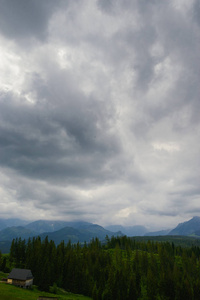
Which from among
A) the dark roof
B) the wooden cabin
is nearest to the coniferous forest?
the wooden cabin

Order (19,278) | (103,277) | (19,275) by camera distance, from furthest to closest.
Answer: (103,277), (19,275), (19,278)

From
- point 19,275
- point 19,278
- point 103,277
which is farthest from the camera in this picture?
point 103,277

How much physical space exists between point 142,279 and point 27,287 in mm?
64408

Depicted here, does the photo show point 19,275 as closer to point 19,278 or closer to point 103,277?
point 19,278

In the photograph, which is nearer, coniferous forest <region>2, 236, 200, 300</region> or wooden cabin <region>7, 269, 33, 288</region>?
wooden cabin <region>7, 269, 33, 288</region>

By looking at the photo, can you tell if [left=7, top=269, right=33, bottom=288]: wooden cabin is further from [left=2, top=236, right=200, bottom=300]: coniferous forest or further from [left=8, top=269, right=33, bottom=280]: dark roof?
[left=2, top=236, right=200, bottom=300]: coniferous forest

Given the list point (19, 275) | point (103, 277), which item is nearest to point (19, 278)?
point (19, 275)

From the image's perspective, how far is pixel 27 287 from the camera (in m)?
89.8

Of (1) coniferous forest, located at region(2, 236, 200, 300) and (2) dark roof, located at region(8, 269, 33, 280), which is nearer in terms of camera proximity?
(2) dark roof, located at region(8, 269, 33, 280)

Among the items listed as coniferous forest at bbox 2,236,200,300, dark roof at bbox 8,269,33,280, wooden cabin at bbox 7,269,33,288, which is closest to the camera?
wooden cabin at bbox 7,269,33,288

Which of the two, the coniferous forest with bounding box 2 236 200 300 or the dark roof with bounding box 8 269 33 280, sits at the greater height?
the dark roof with bounding box 8 269 33 280

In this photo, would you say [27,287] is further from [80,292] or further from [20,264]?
[20,264]

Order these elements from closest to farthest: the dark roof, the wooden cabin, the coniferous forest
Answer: the wooden cabin < the dark roof < the coniferous forest

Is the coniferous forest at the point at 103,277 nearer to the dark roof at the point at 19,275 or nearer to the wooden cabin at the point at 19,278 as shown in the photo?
the wooden cabin at the point at 19,278
